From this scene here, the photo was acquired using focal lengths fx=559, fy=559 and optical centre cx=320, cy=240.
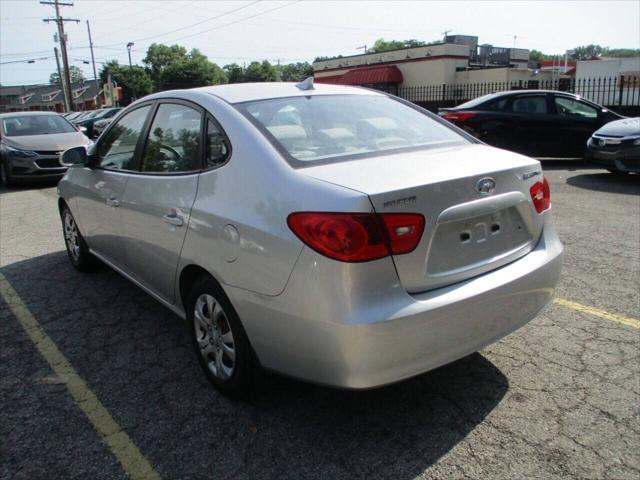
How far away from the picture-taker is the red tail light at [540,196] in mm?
2926

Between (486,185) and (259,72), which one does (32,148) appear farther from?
(259,72)

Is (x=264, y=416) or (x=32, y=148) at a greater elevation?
(x=32, y=148)

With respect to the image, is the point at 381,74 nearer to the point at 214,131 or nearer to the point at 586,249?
the point at 586,249

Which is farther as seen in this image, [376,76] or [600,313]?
[376,76]

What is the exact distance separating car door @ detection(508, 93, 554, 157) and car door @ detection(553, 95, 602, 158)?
0.24m

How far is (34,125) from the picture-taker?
1216 cm

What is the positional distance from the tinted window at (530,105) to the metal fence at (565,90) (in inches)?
238

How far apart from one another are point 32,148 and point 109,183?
8.23 meters

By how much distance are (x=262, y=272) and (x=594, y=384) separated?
6.39 feet

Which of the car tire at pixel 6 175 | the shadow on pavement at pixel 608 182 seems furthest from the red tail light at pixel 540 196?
the car tire at pixel 6 175

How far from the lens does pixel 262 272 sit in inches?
98.2

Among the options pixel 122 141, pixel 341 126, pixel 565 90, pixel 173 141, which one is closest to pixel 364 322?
pixel 341 126

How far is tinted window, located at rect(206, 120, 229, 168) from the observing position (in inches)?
115

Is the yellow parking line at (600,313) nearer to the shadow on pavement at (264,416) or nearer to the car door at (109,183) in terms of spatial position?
the shadow on pavement at (264,416)
